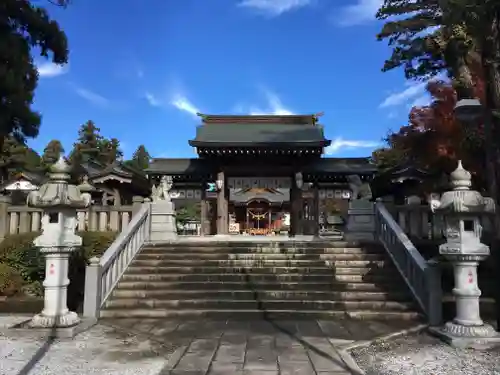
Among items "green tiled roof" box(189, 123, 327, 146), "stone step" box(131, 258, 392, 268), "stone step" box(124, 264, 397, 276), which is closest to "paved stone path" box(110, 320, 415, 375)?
"stone step" box(124, 264, 397, 276)

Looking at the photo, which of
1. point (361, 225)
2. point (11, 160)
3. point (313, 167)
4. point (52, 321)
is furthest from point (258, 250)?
point (11, 160)

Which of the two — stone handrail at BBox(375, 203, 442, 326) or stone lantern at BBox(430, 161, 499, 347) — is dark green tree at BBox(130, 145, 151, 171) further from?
stone lantern at BBox(430, 161, 499, 347)

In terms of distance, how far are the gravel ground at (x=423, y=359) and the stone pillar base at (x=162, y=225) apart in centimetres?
715

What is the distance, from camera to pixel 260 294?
27.4ft

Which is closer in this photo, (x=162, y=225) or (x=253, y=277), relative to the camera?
(x=253, y=277)

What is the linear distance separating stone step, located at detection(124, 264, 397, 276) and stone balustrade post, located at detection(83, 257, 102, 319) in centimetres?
173

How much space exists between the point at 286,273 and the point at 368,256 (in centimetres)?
220

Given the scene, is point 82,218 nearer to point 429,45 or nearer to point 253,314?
point 253,314

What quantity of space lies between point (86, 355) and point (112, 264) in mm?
3148

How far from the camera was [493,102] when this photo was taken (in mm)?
8000

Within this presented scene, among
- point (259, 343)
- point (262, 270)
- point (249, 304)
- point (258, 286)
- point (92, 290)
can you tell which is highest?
point (262, 270)

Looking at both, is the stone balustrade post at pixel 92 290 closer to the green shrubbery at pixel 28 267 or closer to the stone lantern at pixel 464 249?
the green shrubbery at pixel 28 267

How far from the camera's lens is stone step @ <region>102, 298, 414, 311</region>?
7.93m

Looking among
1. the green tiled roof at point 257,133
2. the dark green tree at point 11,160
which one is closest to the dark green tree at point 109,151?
the dark green tree at point 11,160
